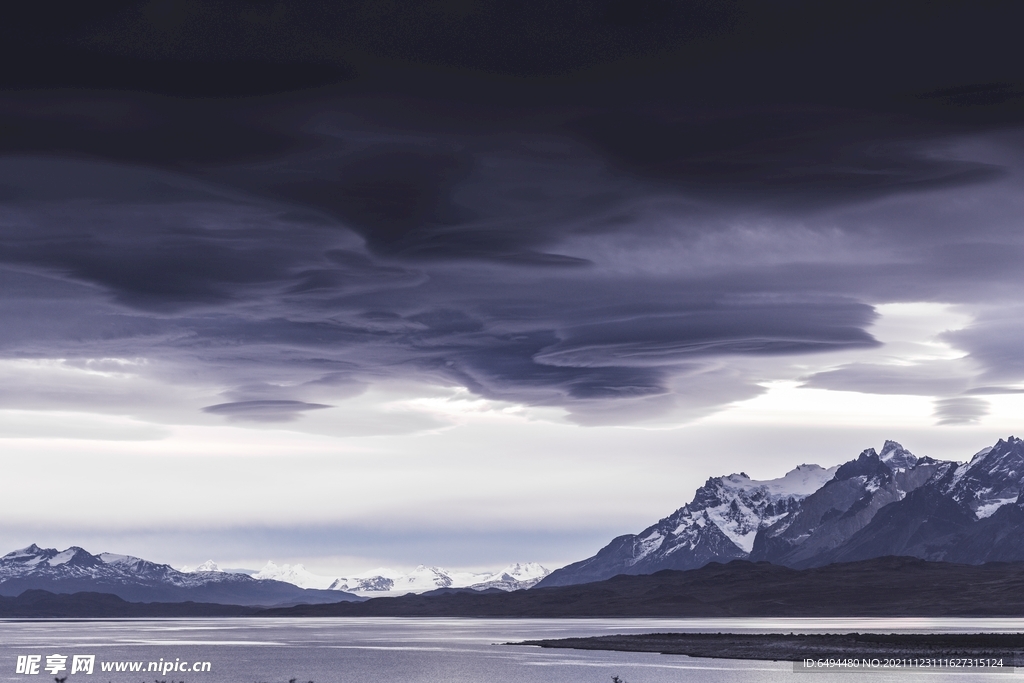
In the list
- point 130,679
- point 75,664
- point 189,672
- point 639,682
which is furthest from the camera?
point 75,664

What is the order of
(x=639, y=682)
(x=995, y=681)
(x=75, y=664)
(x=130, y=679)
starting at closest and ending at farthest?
(x=995, y=681) < (x=639, y=682) < (x=130, y=679) < (x=75, y=664)

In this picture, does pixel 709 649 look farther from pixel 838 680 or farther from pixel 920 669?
pixel 838 680

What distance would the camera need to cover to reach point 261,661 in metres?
199

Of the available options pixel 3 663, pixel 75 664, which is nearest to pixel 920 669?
pixel 75 664

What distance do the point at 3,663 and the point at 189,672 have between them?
47.1 meters

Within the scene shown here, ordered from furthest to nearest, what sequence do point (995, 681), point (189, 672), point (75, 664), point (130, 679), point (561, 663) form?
point (75, 664)
point (561, 663)
point (189, 672)
point (130, 679)
point (995, 681)

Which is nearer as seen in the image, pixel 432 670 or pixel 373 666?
pixel 432 670

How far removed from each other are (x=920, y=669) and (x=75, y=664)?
12769 cm

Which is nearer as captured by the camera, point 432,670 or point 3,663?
point 432,670

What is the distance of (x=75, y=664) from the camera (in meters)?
190

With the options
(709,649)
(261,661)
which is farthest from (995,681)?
(261,661)

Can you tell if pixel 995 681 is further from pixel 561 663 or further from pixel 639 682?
pixel 561 663

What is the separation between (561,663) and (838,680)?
2272 inches

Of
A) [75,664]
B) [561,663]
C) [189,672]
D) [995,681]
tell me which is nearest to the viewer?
[995,681]
